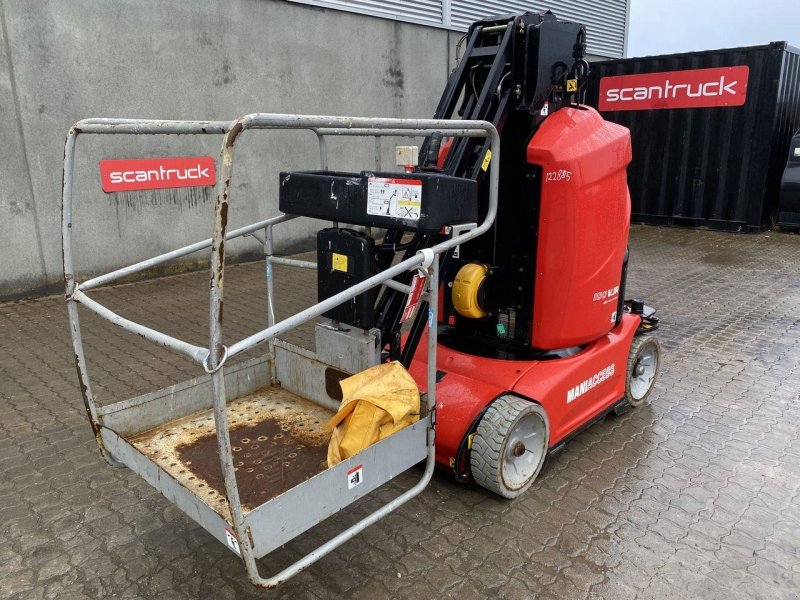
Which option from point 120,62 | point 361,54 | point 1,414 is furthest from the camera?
point 361,54

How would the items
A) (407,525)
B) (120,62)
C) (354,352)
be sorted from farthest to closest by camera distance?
(120,62), (407,525), (354,352)

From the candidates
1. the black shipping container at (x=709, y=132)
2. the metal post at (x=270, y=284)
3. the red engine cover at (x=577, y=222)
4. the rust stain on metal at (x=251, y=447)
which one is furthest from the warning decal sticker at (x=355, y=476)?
the black shipping container at (x=709, y=132)

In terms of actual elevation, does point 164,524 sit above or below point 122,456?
below

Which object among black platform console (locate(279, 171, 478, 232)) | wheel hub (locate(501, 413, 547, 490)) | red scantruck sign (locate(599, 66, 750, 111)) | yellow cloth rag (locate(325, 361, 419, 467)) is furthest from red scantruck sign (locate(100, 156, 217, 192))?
red scantruck sign (locate(599, 66, 750, 111))

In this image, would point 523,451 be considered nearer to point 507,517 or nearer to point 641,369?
point 507,517

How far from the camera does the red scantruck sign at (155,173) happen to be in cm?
723

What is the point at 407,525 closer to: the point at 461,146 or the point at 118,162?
the point at 461,146

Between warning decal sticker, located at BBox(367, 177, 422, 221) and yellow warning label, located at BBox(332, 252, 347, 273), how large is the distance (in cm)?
24

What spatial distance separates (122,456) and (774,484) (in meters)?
3.32

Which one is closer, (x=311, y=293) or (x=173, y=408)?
(x=173, y=408)

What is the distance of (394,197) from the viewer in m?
2.52

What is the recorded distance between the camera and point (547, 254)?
335 centimetres

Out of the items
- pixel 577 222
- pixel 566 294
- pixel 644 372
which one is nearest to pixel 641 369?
pixel 644 372

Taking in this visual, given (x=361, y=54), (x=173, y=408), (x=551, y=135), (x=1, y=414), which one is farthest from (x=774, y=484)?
(x=361, y=54)
